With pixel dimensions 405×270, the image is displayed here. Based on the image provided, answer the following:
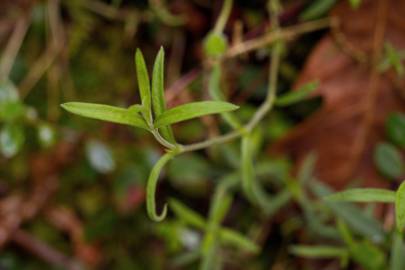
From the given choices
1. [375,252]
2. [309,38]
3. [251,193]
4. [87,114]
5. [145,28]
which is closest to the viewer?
[87,114]

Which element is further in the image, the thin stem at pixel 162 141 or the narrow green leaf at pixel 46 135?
the narrow green leaf at pixel 46 135

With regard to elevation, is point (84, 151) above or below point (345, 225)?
above

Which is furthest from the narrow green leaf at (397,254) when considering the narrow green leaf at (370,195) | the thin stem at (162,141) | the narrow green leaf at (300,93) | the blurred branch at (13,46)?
the blurred branch at (13,46)

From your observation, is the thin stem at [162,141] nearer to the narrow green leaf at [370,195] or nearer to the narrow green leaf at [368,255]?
the narrow green leaf at [370,195]

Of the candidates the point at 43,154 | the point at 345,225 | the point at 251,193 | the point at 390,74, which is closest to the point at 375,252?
the point at 345,225

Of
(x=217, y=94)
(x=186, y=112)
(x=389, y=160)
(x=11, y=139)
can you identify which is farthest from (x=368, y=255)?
(x=11, y=139)

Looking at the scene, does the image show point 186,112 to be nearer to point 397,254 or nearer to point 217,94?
point 217,94

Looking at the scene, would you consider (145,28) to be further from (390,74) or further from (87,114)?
(87,114)
